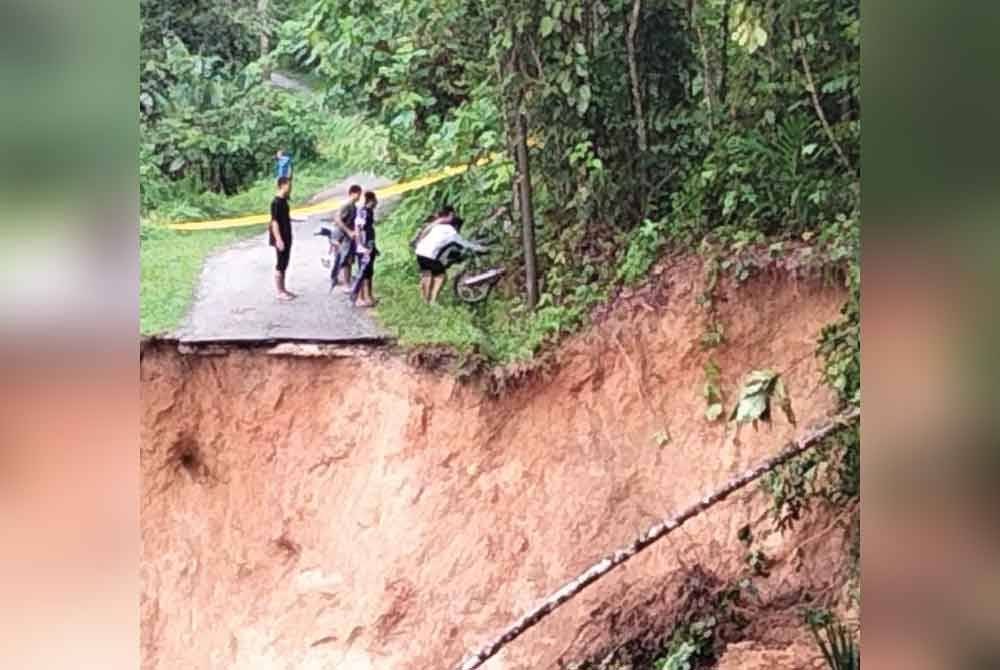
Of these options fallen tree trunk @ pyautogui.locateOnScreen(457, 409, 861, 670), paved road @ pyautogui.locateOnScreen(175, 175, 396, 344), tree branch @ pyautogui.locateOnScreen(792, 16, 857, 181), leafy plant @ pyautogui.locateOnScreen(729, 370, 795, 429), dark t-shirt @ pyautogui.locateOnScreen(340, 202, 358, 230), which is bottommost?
fallen tree trunk @ pyautogui.locateOnScreen(457, 409, 861, 670)

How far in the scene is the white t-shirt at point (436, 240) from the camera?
2.23m

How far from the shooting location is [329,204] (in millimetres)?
2223

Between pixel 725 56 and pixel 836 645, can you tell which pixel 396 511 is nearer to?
pixel 836 645

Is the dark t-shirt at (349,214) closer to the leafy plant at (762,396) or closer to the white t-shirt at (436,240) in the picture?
the white t-shirt at (436,240)

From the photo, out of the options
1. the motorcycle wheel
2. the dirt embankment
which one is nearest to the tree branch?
the dirt embankment

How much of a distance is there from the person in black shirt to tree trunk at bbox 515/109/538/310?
471mm

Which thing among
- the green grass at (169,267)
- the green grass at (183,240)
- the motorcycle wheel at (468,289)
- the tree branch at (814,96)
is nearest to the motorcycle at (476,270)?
the motorcycle wheel at (468,289)

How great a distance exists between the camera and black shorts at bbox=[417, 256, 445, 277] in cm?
223

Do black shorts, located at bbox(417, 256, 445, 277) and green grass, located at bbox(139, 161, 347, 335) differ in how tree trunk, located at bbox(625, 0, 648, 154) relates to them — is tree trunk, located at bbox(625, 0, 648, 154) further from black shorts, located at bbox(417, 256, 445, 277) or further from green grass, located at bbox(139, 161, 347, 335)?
green grass, located at bbox(139, 161, 347, 335)
